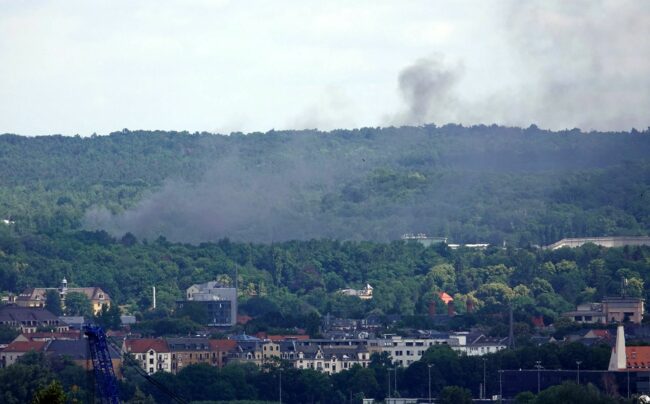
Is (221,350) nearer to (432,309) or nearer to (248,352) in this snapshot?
(248,352)

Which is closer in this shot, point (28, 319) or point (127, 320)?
point (28, 319)

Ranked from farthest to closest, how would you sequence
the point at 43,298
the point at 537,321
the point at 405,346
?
the point at 43,298
the point at 537,321
the point at 405,346

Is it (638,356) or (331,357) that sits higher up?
(331,357)

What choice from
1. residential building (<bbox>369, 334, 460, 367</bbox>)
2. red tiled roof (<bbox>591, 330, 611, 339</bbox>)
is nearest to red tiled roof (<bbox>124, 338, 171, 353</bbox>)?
residential building (<bbox>369, 334, 460, 367</bbox>)

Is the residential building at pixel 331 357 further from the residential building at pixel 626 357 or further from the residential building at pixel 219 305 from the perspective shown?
the residential building at pixel 219 305

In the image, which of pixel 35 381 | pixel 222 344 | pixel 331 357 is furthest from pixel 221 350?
pixel 35 381

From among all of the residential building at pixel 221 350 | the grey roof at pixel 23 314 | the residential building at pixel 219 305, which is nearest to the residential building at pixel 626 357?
the residential building at pixel 221 350
